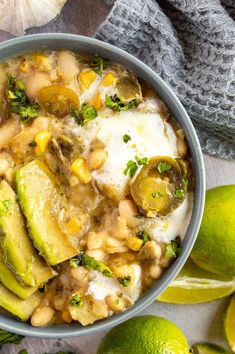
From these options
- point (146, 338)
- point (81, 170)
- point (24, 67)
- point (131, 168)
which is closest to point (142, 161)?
point (131, 168)

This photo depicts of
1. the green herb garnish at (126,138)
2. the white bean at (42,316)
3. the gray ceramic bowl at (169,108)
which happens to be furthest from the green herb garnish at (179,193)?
the white bean at (42,316)

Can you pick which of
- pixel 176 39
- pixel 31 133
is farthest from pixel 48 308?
pixel 176 39

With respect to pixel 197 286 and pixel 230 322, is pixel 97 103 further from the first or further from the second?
pixel 230 322

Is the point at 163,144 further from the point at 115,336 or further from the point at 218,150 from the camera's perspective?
the point at 115,336

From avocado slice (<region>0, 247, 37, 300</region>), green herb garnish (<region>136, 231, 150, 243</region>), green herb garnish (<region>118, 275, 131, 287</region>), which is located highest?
avocado slice (<region>0, 247, 37, 300</region>)

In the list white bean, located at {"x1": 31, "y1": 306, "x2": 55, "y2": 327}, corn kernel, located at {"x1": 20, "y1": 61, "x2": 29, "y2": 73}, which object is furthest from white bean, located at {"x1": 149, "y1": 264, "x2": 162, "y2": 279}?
corn kernel, located at {"x1": 20, "y1": 61, "x2": 29, "y2": 73}

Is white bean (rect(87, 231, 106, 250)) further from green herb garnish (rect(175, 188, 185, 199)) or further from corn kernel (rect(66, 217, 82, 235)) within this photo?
green herb garnish (rect(175, 188, 185, 199))
